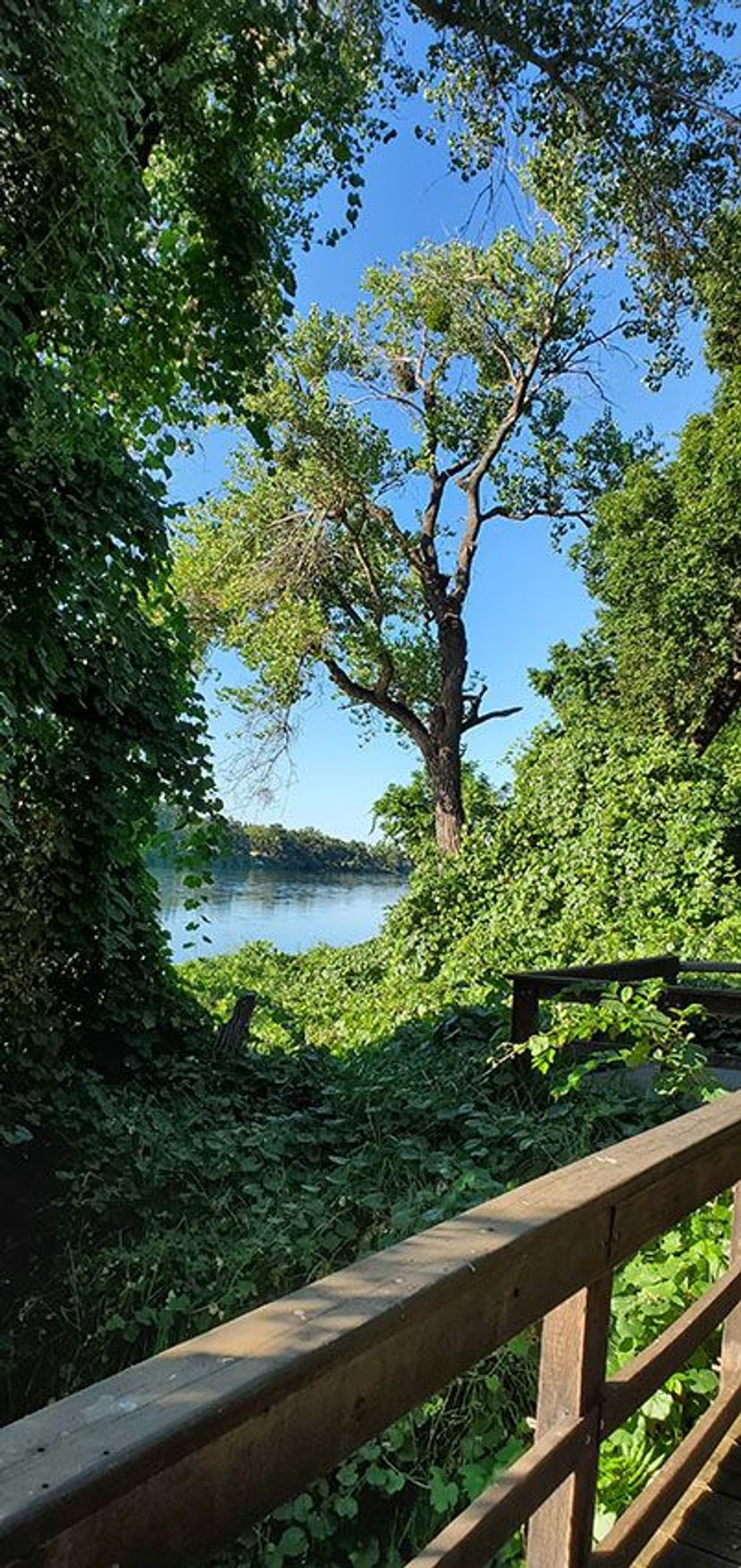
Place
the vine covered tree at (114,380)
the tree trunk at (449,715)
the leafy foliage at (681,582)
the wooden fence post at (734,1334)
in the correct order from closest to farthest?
the wooden fence post at (734,1334), the vine covered tree at (114,380), the leafy foliage at (681,582), the tree trunk at (449,715)

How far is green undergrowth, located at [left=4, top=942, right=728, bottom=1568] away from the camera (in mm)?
2486

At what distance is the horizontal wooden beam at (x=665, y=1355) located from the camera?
4.49 feet

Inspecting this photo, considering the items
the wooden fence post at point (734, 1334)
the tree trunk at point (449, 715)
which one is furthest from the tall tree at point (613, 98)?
the tree trunk at point (449, 715)

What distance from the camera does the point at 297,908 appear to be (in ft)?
120

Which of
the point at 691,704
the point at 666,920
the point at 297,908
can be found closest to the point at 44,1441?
the point at 666,920

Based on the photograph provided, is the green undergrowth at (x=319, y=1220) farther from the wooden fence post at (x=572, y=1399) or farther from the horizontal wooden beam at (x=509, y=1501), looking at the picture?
the horizontal wooden beam at (x=509, y=1501)

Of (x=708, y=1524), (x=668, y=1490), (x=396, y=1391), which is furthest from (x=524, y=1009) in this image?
(x=396, y=1391)

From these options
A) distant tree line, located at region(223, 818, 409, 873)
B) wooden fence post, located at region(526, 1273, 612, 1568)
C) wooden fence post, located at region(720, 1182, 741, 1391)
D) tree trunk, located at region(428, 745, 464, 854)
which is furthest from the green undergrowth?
distant tree line, located at region(223, 818, 409, 873)

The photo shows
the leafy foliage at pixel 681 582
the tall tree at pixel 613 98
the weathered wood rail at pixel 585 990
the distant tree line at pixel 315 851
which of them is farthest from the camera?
the distant tree line at pixel 315 851

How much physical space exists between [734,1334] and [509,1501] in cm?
102

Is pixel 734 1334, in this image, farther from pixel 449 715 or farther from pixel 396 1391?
pixel 449 715

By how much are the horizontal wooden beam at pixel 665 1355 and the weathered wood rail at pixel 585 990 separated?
298 centimetres

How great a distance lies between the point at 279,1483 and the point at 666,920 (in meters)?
10.7

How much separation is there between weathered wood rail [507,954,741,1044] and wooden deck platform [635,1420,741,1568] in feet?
9.62
